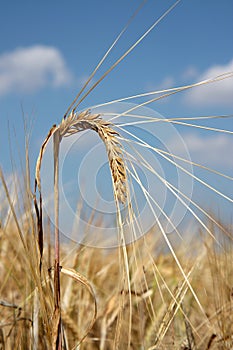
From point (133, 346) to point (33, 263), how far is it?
0.90 m

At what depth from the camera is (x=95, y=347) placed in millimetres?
1607

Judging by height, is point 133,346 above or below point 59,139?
below

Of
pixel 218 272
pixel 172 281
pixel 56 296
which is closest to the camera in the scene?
pixel 56 296

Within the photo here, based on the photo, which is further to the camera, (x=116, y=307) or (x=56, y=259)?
(x=116, y=307)

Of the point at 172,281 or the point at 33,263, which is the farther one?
the point at 172,281

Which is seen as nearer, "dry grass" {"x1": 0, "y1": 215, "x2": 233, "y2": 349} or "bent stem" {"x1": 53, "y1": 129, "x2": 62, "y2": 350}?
"bent stem" {"x1": 53, "y1": 129, "x2": 62, "y2": 350}

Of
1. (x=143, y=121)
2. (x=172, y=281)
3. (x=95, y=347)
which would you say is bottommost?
(x=95, y=347)

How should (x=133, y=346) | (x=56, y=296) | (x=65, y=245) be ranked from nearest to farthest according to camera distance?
1. (x=56, y=296)
2. (x=133, y=346)
3. (x=65, y=245)

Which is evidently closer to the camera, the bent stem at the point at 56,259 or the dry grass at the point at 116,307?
the bent stem at the point at 56,259

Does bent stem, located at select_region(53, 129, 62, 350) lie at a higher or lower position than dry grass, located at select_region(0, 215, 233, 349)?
higher

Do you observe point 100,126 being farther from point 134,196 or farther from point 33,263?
point 33,263

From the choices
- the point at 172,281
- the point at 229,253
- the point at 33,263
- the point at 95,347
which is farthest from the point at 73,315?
the point at 33,263

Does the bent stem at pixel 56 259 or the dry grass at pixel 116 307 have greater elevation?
the bent stem at pixel 56 259

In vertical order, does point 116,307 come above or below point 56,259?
below
